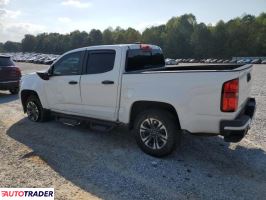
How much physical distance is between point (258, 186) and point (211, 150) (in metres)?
1.49

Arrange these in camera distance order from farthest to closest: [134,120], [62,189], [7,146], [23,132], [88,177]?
[23,132] < [7,146] < [134,120] < [88,177] < [62,189]

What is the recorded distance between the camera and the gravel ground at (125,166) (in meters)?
4.32

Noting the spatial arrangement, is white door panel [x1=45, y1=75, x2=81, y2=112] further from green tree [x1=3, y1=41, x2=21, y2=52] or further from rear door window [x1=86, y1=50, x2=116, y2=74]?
green tree [x1=3, y1=41, x2=21, y2=52]

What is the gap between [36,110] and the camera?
7883 mm

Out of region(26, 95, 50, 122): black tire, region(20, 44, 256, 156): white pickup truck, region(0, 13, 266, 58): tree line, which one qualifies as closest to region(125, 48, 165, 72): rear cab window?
region(20, 44, 256, 156): white pickup truck

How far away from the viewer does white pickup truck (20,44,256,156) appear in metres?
4.63

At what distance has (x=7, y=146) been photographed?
623cm

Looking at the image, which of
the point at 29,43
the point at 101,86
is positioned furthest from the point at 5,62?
the point at 29,43

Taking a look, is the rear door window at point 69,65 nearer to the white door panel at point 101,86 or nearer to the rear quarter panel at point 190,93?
the white door panel at point 101,86

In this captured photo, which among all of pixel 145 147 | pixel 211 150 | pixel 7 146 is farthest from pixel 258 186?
pixel 7 146

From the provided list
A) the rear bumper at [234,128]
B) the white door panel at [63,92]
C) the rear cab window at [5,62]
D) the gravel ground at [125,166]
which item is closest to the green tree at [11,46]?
the rear cab window at [5,62]

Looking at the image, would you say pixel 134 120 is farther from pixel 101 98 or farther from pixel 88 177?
pixel 88 177

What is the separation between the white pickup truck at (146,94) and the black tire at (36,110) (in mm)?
79

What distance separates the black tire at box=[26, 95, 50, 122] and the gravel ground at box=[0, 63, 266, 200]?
709 millimetres
